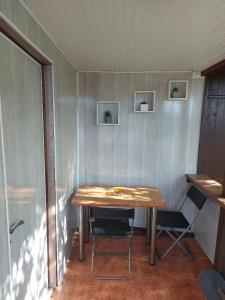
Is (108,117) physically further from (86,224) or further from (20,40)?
(20,40)

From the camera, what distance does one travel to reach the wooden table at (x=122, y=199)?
2.20 meters

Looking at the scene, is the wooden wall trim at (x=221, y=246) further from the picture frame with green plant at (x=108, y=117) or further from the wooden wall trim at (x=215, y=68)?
the picture frame with green plant at (x=108, y=117)

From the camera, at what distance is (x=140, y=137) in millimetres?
2809

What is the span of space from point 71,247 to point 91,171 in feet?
3.37

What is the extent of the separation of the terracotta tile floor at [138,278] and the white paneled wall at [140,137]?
2.32 feet

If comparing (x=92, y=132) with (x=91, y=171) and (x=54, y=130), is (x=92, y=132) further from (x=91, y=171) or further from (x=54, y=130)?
(x=54, y=130)

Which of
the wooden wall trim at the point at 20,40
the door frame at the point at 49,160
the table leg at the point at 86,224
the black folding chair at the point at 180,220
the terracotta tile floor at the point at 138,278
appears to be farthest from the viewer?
the table leg at the point at 86,224

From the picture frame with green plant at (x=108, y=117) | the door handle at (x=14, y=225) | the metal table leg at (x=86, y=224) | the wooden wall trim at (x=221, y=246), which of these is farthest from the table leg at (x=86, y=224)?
the wooden wall trim at (x=221, y=246)

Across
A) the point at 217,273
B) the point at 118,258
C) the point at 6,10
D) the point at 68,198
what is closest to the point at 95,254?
the point at 118,258

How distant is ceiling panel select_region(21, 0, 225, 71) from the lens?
1.21 meters

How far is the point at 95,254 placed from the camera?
2463 mm

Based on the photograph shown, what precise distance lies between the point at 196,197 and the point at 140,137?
1057 mm

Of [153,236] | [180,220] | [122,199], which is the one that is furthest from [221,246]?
[122,199]

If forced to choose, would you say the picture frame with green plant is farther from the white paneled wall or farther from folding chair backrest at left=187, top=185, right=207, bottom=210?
folding chair backrest at left=187, top=185, right=207, bottom=210
